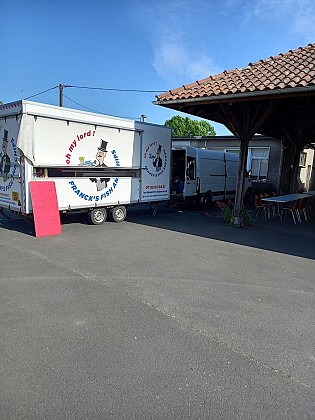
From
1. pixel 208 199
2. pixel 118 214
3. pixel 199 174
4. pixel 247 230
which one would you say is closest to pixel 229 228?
pixel 247 230

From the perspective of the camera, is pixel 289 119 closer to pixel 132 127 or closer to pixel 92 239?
pixel 132 127

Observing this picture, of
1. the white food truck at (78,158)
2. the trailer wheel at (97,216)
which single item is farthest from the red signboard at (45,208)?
the trailer wheel at (97,216)

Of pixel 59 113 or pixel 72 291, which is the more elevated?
pixel 59 113

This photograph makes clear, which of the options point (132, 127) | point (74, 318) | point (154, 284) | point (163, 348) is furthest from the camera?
point (132, 127)

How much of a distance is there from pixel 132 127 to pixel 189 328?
7.15m

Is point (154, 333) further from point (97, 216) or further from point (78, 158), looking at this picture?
point (97, 216)

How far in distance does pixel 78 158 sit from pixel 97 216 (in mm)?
1866

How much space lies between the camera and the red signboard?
7.46 meters

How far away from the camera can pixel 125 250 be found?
661 centimetres

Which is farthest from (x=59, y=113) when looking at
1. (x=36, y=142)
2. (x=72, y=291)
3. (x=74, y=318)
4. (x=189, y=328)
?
(x=189, y=328)

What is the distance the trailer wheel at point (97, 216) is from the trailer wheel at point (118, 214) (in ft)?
0.93

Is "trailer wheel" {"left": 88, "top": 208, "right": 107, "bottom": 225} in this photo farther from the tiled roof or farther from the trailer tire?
the trailer tire

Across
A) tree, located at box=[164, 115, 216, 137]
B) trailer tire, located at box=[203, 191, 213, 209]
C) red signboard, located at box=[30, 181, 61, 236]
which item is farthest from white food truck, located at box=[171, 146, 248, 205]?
tree, located at box=[164, 115, 216, 137]

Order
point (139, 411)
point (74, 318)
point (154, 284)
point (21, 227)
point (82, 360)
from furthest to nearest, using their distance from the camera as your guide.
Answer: point (21, 227) → point (154, 284) → point (74, 318) → point (82, 360) → point (139, 411)
